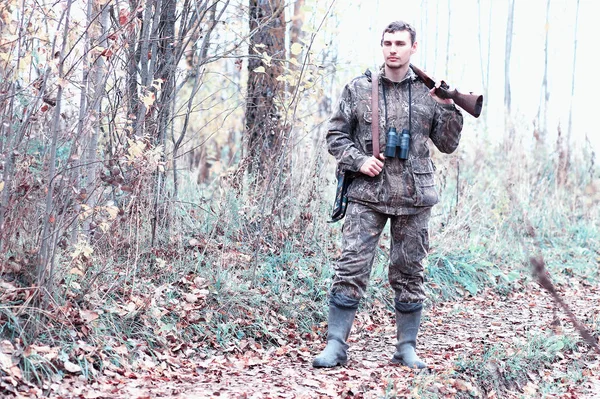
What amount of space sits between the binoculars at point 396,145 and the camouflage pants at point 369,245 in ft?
1.31

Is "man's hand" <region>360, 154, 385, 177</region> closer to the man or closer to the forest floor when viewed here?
the man

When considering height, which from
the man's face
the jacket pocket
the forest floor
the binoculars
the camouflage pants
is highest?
the man's face

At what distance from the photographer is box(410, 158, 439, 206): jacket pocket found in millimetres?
4445

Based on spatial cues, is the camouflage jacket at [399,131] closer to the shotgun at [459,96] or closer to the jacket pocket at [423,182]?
the jacket pocket at [423,182]

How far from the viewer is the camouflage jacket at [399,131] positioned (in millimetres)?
4445

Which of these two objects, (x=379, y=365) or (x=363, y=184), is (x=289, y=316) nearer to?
(x=379, y=365)

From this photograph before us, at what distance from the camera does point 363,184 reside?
450 cm

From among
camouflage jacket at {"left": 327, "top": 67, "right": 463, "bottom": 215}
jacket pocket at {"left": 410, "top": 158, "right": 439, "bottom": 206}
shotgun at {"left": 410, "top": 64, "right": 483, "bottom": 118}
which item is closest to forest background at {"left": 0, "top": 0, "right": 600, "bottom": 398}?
jacket pocket at {"left": 410, "top": 158, "right": 439, "bottom": 206}

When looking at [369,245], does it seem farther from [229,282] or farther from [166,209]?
[166,209]

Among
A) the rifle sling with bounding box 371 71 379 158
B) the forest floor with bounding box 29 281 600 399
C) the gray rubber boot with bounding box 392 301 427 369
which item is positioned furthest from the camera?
the gray rubber boot with bounding box 392 301 427 369

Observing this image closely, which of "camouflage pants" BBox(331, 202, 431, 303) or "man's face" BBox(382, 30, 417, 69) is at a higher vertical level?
"man's face" BBox(382, 30, 417, 69)

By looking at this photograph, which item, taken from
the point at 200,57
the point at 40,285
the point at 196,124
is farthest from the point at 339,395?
the point at 196,124

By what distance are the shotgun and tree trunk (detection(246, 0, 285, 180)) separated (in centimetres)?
259

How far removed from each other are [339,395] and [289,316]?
1.67 m
